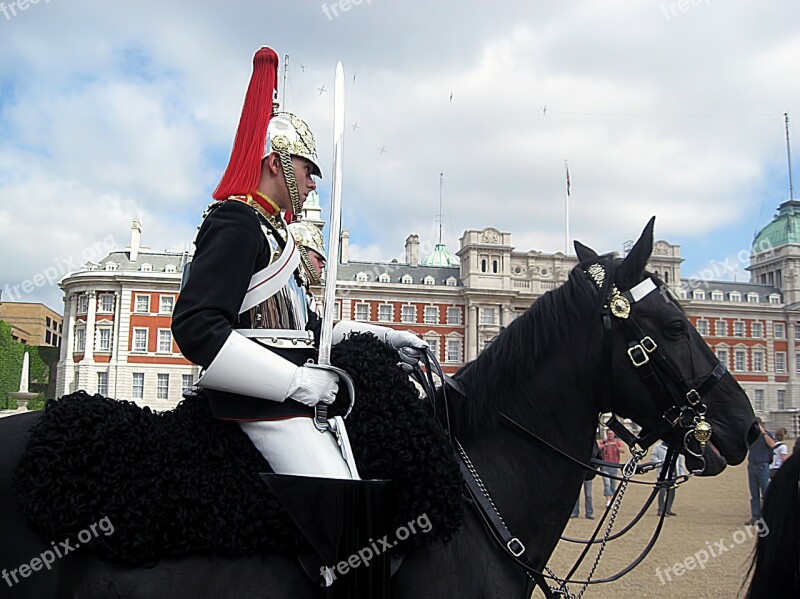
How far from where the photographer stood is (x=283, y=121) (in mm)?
2803

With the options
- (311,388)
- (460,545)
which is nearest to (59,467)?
(311,388)

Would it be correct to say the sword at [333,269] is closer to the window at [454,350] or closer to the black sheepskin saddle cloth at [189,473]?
the black sheepskin saddle cloth at [189,473]

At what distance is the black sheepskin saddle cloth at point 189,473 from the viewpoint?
7.59ft

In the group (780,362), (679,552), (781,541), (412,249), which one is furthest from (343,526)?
(780,362)

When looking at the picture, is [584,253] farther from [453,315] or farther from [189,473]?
[453,315]

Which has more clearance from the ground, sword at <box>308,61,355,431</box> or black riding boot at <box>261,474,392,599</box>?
sword at <box>308,61,355,431</box>

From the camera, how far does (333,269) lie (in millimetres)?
2479

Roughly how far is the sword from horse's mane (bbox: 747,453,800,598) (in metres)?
2.48

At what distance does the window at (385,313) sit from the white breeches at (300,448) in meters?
59.0

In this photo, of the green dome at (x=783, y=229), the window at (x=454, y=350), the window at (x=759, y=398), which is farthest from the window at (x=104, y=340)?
the green dome at (x=783, y=229)

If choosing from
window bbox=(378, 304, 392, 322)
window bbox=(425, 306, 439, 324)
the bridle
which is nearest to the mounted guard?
the bridle

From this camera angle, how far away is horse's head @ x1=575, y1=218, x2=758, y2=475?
287 centimetres

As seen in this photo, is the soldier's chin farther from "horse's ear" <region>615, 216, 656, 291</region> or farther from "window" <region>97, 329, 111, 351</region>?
"window" <region>97, 329, 111, 351</region>

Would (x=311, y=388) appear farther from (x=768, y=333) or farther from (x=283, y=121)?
(x=768, y=333)
